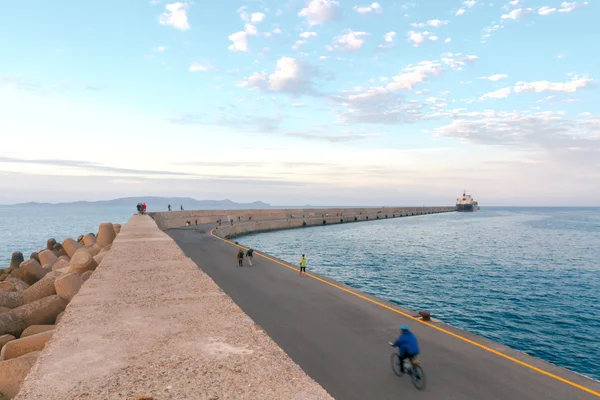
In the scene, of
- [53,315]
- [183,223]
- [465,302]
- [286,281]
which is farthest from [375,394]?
[183,223]

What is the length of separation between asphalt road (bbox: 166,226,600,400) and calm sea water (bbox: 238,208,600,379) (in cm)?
764

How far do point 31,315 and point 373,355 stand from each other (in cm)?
1134

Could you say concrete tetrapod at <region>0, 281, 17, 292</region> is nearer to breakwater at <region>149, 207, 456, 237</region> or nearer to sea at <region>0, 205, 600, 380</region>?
sea at <region>0, 205, 600, 380</region>

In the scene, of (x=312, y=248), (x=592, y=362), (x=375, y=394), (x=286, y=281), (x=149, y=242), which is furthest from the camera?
(x=312, y=248)

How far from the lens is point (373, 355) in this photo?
11.0 meters

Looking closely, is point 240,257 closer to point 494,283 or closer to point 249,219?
point 494,283

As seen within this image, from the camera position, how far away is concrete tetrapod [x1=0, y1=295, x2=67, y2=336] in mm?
12070

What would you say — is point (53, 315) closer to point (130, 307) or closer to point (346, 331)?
point (130, 307)

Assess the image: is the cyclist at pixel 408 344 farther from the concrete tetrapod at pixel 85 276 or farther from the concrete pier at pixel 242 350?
the concrete tetrapod at pixel 85 276

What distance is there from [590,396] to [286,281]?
14.5 metres

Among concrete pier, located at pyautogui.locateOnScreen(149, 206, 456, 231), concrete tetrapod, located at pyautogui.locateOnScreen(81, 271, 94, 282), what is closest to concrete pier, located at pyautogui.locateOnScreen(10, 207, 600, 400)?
concrete tetrapod, located at pyautogui.locateOnScreen(81, 271, 94, 282)

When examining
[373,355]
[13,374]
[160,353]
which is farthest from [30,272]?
[373,355]

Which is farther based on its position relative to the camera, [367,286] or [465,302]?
[367,286]

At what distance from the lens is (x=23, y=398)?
5484mm
